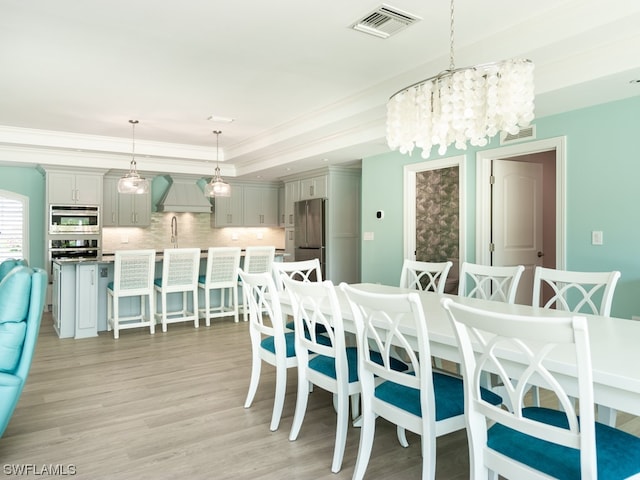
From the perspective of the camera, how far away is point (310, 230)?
7.73 meters

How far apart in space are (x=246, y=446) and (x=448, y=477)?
3.57 feet

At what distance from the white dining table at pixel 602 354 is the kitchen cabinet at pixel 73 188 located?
607 centimetres

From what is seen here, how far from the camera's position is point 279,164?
23.3 feet

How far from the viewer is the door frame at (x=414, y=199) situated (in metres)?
4.96

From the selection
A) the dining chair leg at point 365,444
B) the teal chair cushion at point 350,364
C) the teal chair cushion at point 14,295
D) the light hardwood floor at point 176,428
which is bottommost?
the light hardwood floor at point 176,428

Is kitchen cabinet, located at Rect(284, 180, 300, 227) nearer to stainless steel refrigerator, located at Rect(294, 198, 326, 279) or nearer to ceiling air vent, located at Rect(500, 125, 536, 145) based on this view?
stainless steel refrigerator, located at Rect(294, 198, 326, 279)

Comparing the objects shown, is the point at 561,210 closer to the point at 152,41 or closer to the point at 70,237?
the point at 152,41

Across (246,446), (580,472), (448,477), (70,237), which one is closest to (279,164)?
(70,237)

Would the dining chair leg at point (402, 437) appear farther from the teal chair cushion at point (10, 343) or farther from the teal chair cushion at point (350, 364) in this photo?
the teal chair cushion at point (10, 343)

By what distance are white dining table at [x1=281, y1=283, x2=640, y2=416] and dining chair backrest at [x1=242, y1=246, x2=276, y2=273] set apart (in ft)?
11.1

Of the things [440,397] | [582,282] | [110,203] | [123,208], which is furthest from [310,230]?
[440,397]

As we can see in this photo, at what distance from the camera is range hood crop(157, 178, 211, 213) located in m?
8.17

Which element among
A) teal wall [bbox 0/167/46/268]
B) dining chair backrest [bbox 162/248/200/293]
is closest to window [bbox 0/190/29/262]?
teal wall [bbox 0/167/46/268]

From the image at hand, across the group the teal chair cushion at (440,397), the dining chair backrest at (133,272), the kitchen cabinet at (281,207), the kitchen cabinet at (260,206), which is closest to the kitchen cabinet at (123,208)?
the kitchen cabinet at (260,206)
